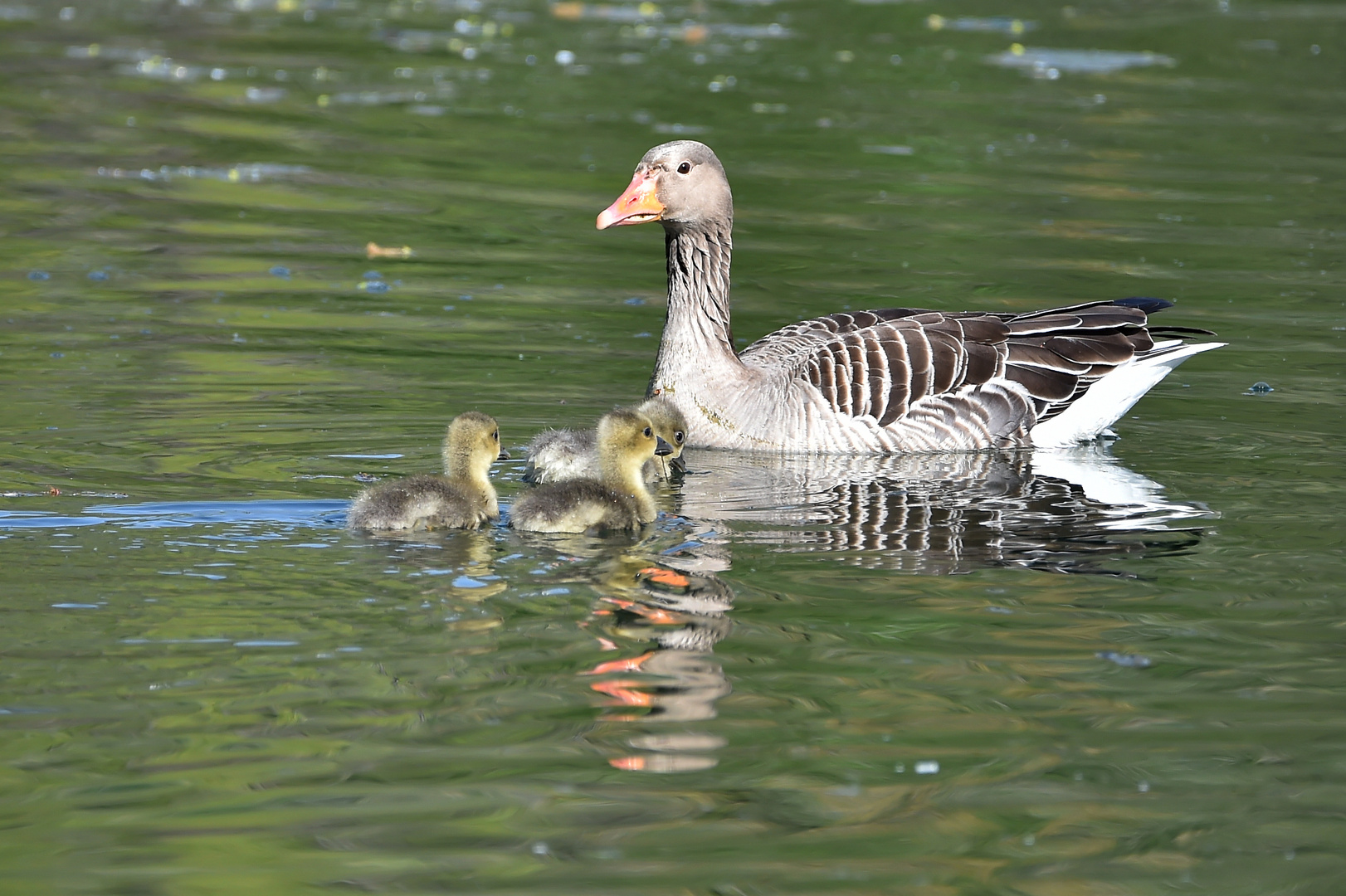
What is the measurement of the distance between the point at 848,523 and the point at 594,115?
1495cm

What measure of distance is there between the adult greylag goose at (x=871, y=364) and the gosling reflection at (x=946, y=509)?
22 centimetres

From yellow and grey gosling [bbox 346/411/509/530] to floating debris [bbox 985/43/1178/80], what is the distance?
64.7 feet

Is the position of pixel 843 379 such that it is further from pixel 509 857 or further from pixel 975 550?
pixel 509 857

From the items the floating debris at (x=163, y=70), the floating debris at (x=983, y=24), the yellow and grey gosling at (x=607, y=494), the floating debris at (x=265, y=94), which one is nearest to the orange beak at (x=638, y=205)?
the yellow and grey gosling at (x=607, y=494)

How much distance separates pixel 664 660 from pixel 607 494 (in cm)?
185

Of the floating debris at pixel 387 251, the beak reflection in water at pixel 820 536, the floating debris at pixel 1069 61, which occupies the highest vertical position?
the floating debris at pixel 1069 61

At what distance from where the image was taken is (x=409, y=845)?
5.41m

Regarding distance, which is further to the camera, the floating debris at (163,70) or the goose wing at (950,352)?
the floating debris at (163,70)

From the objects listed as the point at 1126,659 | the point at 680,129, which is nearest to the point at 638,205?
the point at 1126,659

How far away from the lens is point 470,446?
8844 mm

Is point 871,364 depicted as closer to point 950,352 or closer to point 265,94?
point 950,352

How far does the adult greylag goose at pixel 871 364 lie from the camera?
11383 millimetres

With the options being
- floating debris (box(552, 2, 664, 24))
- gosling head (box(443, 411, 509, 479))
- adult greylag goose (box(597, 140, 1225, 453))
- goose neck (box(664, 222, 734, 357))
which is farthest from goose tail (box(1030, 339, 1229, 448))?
floating debris (box(552, 2, 664, 24))

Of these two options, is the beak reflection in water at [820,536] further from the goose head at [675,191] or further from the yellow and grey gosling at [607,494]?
the goose head at [675,191]
